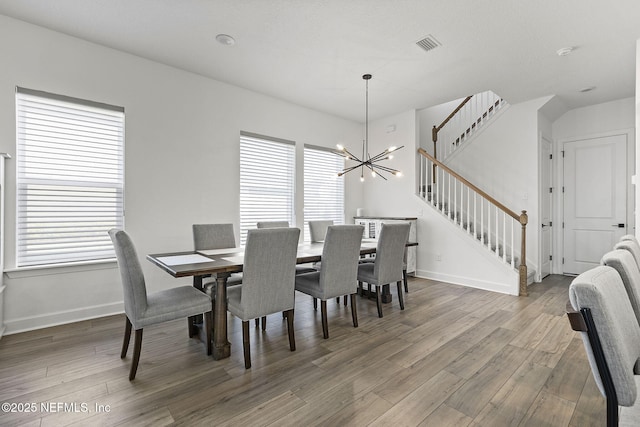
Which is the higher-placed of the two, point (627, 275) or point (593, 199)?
point (593, 199)

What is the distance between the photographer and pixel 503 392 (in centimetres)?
194

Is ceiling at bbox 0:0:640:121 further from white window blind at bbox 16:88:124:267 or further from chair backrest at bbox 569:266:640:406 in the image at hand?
chair backrest at bbox 569:266:640:406

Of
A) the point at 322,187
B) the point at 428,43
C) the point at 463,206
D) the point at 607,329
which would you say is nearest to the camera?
the point at 607,329

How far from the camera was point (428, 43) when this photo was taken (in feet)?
10.4

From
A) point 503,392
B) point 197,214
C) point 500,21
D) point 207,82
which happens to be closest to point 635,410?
point 503,392

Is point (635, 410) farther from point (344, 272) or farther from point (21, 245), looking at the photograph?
point (21, 245)

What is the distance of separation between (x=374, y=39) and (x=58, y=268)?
3.91 metres

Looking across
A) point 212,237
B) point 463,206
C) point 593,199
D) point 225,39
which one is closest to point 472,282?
point 463,206

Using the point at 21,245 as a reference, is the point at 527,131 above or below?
above

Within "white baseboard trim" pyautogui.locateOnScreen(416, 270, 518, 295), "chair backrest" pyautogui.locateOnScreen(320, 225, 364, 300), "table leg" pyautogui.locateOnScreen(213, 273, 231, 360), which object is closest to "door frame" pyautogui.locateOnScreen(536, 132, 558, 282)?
"white baseboard trim" pyautogui.locateOnScreen(416, 270, 518, 295)

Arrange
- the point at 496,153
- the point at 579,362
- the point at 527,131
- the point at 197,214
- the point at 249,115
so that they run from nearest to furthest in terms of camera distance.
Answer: the point at 579,362 < the point at 197,214 < the point at 249,115 < the point at 527,131 < the point at 496,153

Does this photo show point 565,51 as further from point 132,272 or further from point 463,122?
point 132,272

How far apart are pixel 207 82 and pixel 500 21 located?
11.1 ft

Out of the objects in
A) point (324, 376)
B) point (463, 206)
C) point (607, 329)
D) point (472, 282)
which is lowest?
point (324, 376)
